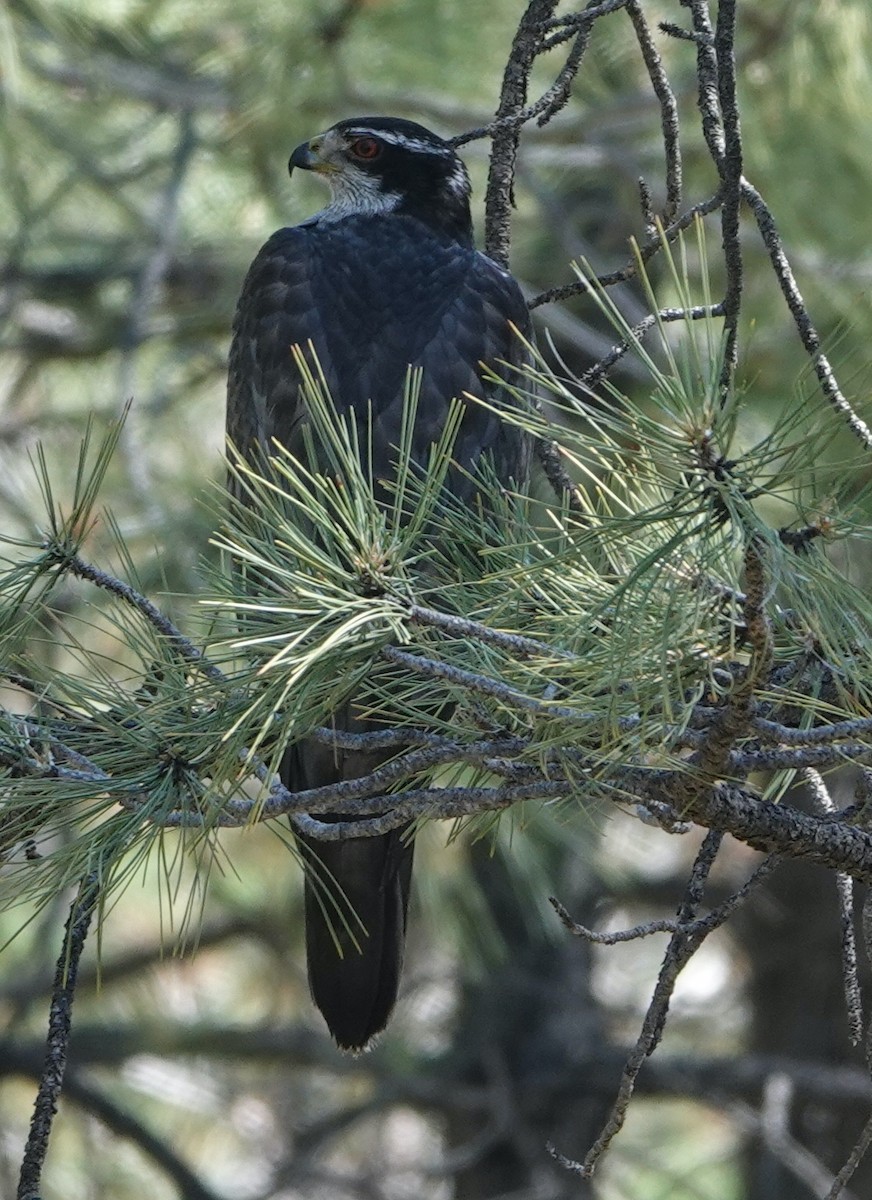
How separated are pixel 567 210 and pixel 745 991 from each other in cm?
319

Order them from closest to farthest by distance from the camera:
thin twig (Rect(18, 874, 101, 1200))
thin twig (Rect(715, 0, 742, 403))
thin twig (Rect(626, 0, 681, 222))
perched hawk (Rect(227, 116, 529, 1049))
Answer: thin twig (Rect(18, 874, 101, 1200)) < thin twig (Rect(715, 0, 742, 403)) < thin twig (Rect(626, 0, 681, 222)) < perched hawk (Rect(227, 116, 529, 1049))

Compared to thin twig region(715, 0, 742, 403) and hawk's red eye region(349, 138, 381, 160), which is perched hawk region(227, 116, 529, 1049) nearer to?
hawk's red eye region(349, 138, 381, 160)

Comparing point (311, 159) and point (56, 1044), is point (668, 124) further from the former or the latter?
point (311, 159)

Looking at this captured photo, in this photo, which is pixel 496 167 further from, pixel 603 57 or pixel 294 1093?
pixel 294 1093

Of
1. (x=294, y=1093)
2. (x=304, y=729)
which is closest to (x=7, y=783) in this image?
(x=304, y=729)

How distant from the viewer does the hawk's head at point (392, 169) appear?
371cm

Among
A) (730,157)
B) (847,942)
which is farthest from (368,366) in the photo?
(847,942)

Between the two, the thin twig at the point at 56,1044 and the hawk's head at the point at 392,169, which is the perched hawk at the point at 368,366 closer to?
the hawk's head at the point at 392,169

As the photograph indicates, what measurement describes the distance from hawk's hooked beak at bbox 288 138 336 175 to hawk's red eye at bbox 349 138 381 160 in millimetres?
66

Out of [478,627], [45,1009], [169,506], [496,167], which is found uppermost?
[169,506]

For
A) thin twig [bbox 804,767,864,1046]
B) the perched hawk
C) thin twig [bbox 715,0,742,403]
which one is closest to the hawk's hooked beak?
the perched hawk

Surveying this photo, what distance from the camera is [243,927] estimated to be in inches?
233

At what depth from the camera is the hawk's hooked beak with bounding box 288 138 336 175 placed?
3750mm

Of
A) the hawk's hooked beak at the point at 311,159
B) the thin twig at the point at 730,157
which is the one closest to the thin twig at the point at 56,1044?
the thin twig at the point at 730,157
